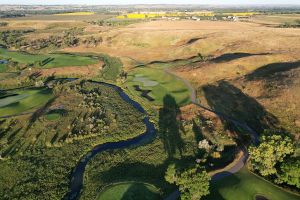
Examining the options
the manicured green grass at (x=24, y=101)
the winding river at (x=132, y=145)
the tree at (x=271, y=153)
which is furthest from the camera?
the manicured green grass at (x=24, y=101)

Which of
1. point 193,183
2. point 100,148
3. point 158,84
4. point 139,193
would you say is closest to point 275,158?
point 193,183

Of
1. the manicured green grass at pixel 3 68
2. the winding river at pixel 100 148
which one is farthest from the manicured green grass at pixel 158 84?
the manicured green grass at pixel 3 68

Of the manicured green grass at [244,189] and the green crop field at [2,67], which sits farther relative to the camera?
the green crop field at [2,67]

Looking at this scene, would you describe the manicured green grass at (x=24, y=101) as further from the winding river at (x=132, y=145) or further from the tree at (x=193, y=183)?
the tree at (x=193, y=183)

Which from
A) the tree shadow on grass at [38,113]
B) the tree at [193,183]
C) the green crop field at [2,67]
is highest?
the tree at [193,183]

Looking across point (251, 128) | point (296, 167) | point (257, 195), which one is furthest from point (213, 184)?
point (251, 128)

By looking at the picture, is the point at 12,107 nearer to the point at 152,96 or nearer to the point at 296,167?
the point at 152,96
